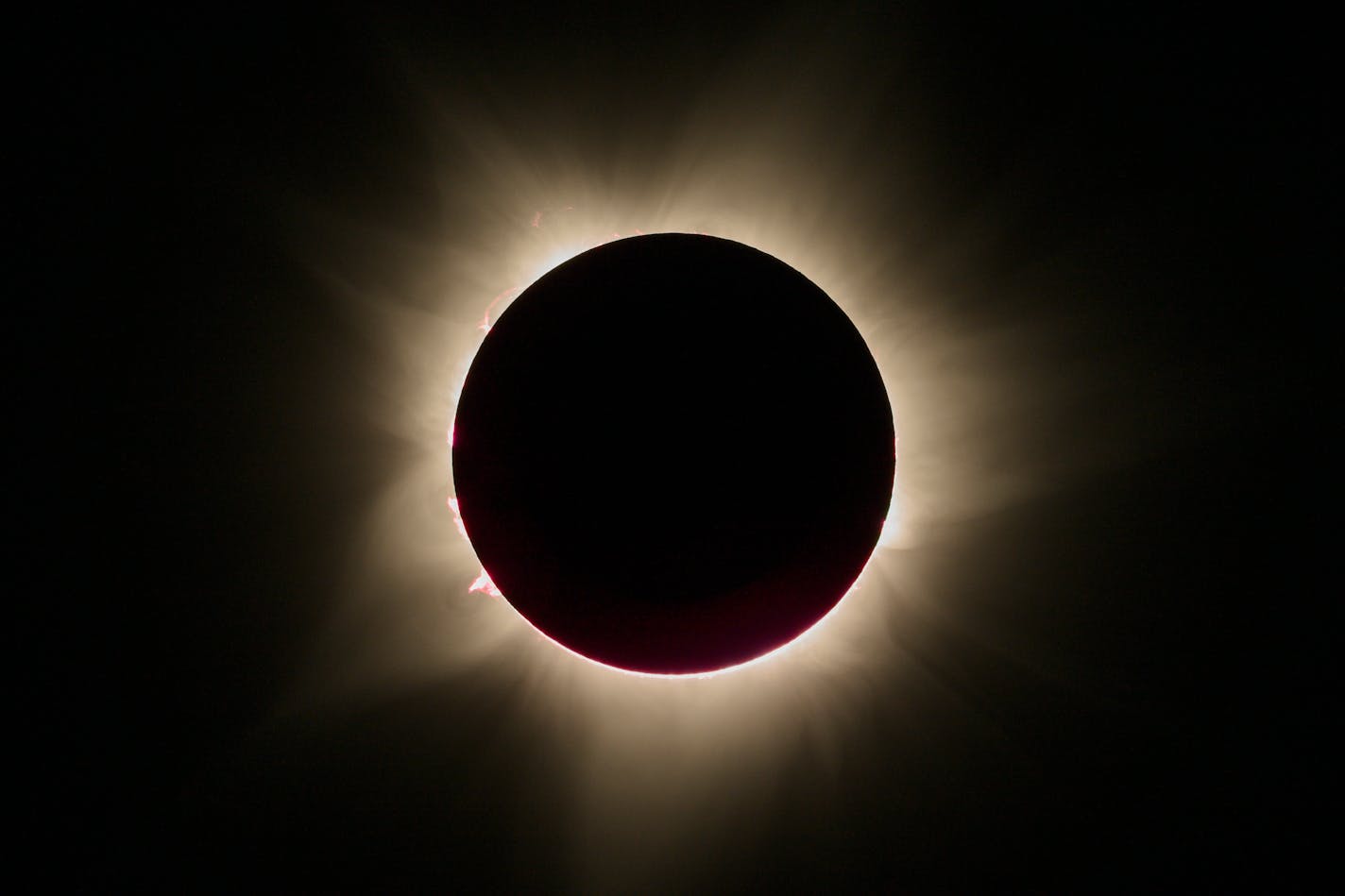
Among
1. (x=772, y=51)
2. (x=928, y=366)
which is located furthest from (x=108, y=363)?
(x=928, y=366)

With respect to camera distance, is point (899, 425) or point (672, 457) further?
point (899, 425)

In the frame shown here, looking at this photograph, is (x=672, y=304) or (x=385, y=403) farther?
(x=385, y=403)

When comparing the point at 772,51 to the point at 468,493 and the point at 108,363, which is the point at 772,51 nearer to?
the point at 468,493

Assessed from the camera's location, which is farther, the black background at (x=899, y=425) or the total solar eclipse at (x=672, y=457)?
the black background at (x=899, y=425)

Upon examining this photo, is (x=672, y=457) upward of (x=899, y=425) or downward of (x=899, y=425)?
downward
